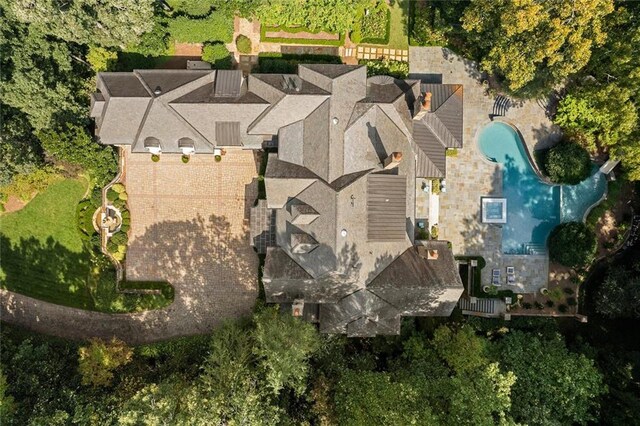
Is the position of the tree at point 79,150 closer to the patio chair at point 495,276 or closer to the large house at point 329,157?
the large house at point 329,157

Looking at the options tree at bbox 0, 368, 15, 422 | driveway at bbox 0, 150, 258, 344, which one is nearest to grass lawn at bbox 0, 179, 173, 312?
driveway at bbox 0, 150, 258, 344

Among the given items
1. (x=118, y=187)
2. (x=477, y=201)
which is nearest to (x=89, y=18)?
(x=118, y=187)

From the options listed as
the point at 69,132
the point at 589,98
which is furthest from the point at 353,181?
the point at 69,132

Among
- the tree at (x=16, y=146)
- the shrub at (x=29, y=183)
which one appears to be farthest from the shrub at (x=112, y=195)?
the tree at (x=16, y=146)

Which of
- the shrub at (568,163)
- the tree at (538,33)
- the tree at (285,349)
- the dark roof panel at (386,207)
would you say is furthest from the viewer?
the shrub at (568,163)

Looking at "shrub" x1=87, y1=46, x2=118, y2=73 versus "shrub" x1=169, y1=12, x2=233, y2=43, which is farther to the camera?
"shrub" x1=169, y1=12, x2=233, y2=43

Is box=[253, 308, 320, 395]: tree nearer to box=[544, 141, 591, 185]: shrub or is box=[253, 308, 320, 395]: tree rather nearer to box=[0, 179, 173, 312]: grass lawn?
box=[0, 179, 173, 312]: grass lawn
